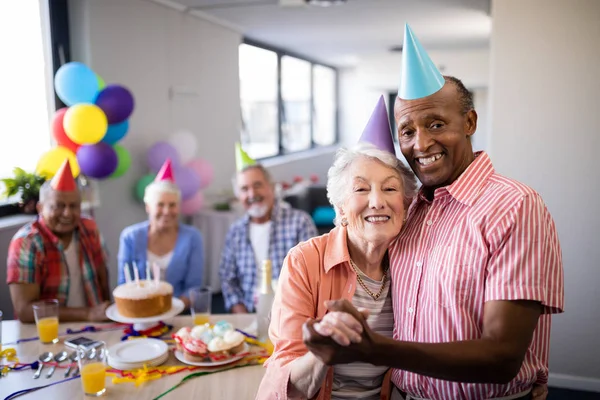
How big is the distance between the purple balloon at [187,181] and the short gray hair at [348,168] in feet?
10.7

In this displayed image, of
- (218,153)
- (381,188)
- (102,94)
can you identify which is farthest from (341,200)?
(218,153)

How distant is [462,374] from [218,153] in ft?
17.5

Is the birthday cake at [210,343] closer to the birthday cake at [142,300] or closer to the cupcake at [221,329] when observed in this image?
the cupcake at [221,329]

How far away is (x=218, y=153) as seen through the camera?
243 inches

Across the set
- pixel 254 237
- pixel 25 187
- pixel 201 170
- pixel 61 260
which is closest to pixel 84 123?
pixel 25 187

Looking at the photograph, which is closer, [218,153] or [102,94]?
[102,94]

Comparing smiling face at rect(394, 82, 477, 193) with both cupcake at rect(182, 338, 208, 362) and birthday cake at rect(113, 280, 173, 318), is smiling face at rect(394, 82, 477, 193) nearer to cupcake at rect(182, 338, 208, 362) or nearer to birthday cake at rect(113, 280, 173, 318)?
cupcake at rect(182, 338, 208, 362)

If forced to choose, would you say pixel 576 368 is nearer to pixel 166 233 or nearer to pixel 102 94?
pixel 166 233

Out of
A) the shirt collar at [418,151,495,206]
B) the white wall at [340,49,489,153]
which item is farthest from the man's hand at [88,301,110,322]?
the white wall at [340,49,489,153]

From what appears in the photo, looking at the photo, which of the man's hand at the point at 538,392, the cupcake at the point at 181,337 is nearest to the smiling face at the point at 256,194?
the cupcake at the point at 181,337

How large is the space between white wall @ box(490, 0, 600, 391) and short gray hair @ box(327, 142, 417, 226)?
77.0 inches

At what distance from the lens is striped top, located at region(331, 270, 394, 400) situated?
57.1 inches

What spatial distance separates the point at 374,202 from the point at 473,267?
312 mm

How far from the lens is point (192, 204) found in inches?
193
